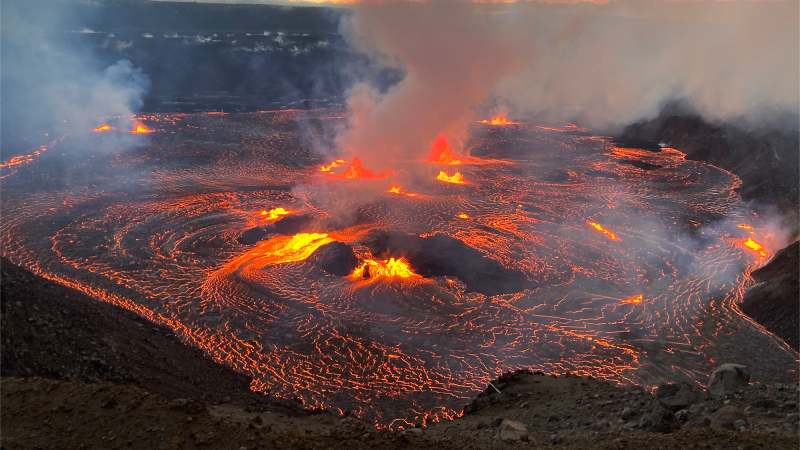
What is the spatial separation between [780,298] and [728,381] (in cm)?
1083

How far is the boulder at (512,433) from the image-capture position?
8.38 m

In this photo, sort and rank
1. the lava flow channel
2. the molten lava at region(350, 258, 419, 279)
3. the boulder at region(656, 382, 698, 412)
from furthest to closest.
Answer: the molten lava at region(350, 258, 419, 279)
the lava flow channel
the boulder at region(656, 382, 698, 412)

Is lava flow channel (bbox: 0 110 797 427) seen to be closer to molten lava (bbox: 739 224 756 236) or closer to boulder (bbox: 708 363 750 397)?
molten lava (bbox: 739 224 756 236)

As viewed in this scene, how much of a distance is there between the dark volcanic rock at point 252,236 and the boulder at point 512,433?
1755cm

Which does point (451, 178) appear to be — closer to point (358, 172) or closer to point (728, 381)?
point (358, 172)

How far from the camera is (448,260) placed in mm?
22562

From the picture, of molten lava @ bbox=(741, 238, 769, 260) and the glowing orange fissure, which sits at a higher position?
the glowing orange fissure

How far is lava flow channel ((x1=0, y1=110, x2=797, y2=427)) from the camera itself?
1507 cm

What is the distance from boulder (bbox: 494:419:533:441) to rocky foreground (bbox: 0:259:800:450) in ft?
0.08

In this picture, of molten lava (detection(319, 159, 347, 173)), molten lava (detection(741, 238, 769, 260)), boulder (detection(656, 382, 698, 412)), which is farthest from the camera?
molten lava (detection(319, 159, 347, 173))

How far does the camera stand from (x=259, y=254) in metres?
22.3

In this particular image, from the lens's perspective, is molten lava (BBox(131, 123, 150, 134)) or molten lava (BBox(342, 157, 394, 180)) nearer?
molten lava (BBox(342, 157, 394, 180))

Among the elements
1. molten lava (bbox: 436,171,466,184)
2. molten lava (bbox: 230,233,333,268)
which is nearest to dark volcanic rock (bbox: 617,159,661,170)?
molten lava (bbox: 436,171,466,184)

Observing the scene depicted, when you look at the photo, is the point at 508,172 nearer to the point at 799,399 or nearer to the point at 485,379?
the point at 485,379
